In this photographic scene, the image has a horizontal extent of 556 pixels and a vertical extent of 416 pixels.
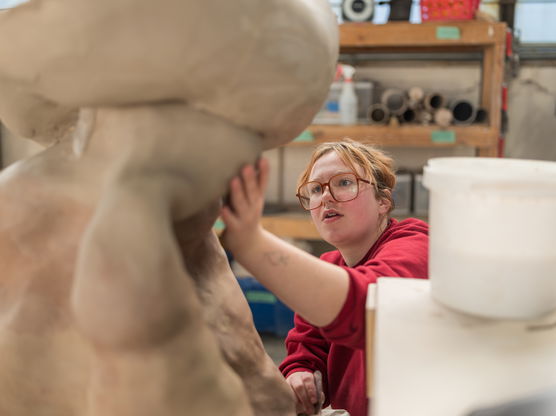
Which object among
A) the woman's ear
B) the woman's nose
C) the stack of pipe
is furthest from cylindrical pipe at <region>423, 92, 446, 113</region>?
the woman's nose

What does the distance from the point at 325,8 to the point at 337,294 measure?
45 centimetres

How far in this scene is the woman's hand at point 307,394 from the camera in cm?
105

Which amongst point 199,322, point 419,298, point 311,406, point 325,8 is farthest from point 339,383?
point 325,8

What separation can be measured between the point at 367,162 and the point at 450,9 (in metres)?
1.71

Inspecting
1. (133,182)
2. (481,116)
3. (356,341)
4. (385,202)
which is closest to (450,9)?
(481,116)

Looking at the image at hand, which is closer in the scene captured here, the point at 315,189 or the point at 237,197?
the point at 237,197

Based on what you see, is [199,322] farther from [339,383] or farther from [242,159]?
[339,383]

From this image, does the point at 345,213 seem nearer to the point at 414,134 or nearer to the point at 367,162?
the point at 367,162

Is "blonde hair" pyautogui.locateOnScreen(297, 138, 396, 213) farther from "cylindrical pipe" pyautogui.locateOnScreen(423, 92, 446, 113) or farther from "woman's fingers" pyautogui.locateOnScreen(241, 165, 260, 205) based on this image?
"cylindrical pipe" pyautogui.locateOnScreen(423, 92, 446, 113)

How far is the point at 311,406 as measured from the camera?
106 cm

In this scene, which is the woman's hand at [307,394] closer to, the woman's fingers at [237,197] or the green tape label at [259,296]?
the woman's fingers at [237,197]

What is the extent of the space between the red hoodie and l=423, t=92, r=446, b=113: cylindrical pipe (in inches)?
62.9

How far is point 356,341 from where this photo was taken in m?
0.98

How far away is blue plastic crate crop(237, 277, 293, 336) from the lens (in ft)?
10.5
